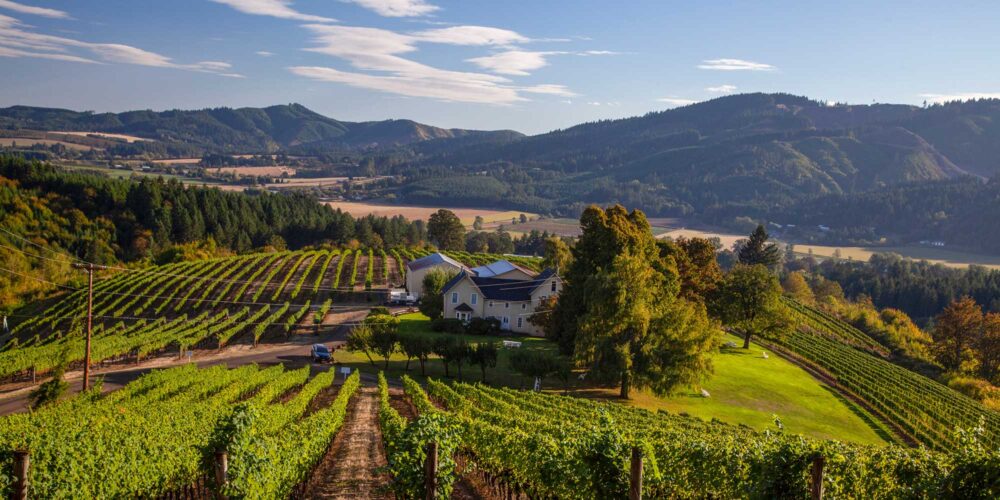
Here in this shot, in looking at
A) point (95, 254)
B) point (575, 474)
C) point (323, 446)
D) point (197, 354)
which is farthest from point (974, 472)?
point (95, 254)

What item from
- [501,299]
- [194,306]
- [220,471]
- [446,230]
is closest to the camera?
[220,471]

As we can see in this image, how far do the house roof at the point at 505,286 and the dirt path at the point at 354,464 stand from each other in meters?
32.8

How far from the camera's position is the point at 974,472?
1043 cm

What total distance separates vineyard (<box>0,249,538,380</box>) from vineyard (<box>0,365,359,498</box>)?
55.6 ft

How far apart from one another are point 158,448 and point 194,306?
6375 centimetres

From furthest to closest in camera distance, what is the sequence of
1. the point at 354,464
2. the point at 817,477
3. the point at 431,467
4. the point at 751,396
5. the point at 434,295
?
1. the point at 434,295
2. the point at 751,396
3. the point at 354,464
4. the point at 431,467
5. the point at 817,477

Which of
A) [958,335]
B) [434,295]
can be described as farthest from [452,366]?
[958,335]

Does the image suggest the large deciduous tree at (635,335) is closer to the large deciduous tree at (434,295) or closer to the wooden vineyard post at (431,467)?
the large deciduous tree at (434,295)

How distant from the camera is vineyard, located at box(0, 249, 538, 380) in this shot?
1992 inches

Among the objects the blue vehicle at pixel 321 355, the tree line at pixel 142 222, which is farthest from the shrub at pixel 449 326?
the tree line at pixel 142 222

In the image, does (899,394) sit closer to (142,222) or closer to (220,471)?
(220,471)

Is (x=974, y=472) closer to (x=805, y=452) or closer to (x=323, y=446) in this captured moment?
(x=805, y=452)

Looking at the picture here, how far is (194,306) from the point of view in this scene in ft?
244

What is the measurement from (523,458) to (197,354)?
44717mm
